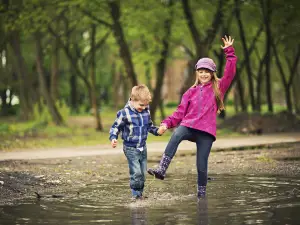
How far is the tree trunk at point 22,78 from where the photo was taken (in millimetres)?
39500

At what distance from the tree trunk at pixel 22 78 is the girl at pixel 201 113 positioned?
2823cm

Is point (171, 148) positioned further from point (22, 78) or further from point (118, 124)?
point (22, 78)

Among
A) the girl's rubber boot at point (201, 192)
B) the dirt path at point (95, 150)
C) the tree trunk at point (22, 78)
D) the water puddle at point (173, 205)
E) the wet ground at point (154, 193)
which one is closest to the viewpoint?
the water puddle at point (173, 205)

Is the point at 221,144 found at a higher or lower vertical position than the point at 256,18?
lower

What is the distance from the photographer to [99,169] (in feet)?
50.1

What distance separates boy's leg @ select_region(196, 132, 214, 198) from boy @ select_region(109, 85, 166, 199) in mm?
551

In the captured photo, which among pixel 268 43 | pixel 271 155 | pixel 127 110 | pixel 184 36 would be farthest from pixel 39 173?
pixel 184 36

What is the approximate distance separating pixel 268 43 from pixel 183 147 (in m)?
13.5

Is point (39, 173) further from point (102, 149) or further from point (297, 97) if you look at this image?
point (297, 97)

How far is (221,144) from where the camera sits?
21.5 meters

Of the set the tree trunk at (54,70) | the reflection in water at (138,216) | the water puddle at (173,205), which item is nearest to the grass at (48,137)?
the tree trunk at (54,70)

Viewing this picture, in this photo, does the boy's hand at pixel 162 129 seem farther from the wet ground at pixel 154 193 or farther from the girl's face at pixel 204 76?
the wet ground at pixel 154 193

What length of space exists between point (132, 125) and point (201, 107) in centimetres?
90

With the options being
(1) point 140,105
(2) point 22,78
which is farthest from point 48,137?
(1) point 140,105
